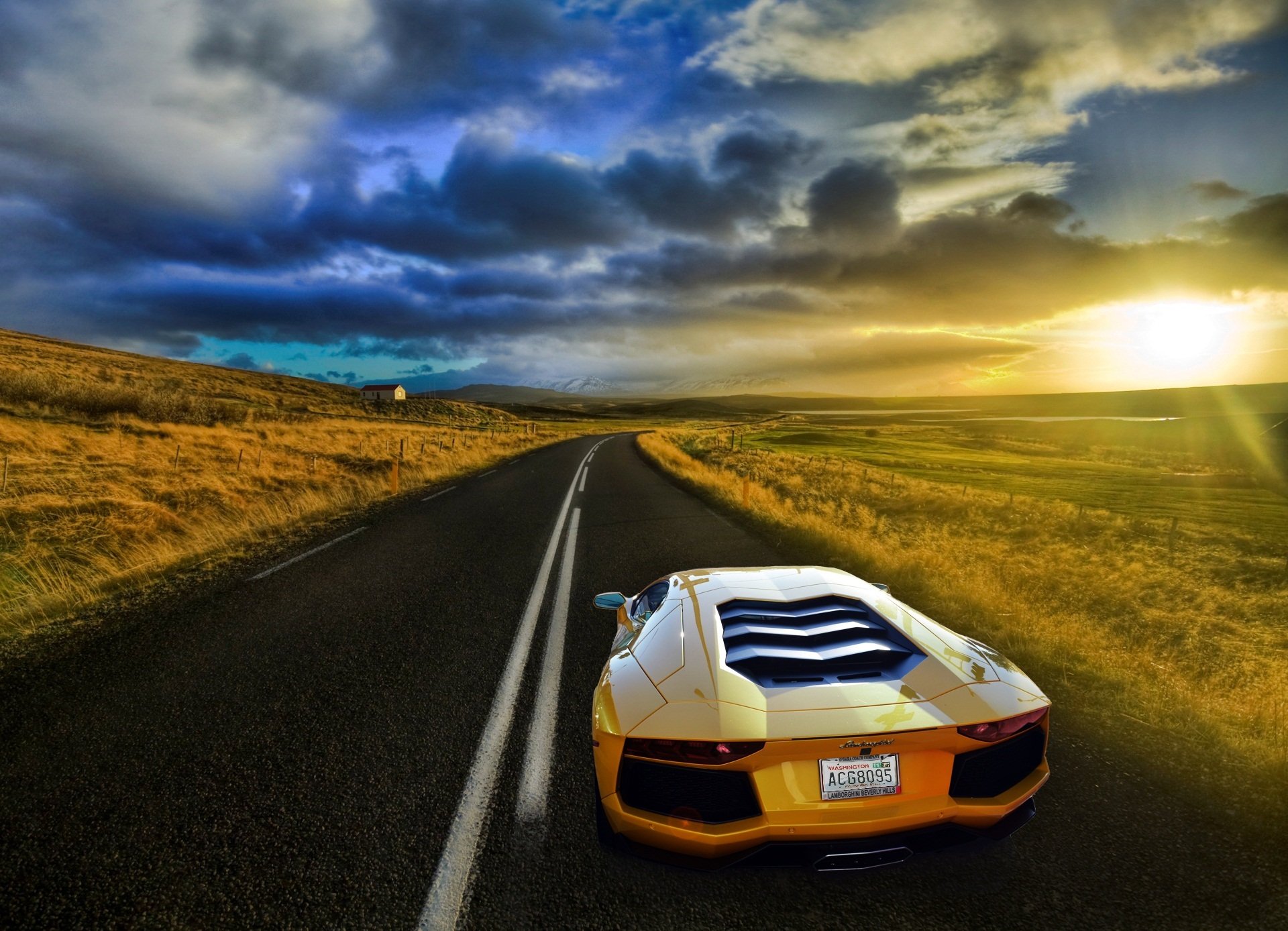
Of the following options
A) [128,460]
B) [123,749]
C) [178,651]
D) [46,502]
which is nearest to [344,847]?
[123,749]

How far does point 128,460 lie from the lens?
57.8 ft

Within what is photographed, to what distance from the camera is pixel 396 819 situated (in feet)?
9.59

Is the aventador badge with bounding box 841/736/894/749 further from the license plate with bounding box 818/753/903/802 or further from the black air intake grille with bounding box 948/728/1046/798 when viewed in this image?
the black air intake grille with bounding box 948/728/1046/798

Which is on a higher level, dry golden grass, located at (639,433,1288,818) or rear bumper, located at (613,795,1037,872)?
rear bumper, located at (613,795,1037,872)

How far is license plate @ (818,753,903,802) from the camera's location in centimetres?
219

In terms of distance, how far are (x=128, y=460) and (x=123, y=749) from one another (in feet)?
62.0

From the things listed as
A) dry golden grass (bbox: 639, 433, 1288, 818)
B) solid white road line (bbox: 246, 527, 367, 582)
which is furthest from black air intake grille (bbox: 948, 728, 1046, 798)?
solid white road line (bbox: 246, 527, 367, 582)

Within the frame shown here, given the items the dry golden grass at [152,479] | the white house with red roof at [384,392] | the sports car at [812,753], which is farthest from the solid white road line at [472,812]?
the white house with red roof at [384,392]

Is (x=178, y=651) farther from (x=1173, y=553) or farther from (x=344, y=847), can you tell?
(x=1173, y=553)

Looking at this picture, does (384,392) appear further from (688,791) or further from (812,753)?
(812,753)

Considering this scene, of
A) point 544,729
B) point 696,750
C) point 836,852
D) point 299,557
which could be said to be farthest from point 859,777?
point 299,557

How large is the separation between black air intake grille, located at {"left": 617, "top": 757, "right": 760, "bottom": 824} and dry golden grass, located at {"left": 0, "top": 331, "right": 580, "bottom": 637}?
21.9ft

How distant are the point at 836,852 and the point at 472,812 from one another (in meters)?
1.81

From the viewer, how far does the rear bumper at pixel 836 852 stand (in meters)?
2.16
